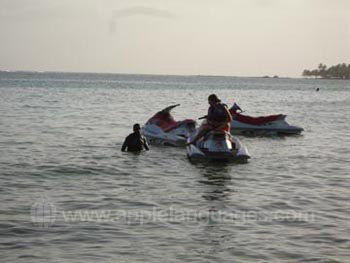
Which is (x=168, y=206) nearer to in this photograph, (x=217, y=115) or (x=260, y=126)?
(x=217, y=115)

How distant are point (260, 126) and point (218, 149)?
11612mm

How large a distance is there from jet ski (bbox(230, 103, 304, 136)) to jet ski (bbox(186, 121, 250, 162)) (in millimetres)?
10461

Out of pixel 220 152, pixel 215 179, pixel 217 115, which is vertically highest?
pixel 217 115

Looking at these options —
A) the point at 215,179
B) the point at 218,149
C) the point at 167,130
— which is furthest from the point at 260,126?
the point at 215,179

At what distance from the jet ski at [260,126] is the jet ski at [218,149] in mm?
10461

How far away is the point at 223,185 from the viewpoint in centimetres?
1540

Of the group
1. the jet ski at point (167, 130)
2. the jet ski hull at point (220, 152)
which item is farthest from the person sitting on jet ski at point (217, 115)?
the jet ski at point (167, 130)

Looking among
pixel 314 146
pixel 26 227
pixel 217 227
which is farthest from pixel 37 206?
pixel 314 146

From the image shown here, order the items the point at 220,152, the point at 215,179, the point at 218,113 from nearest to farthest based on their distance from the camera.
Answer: the point at 215,179
the point at 220,152
the point at 218,113

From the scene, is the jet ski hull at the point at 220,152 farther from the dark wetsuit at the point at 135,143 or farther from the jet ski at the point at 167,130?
the jet ski at the point at 167,130

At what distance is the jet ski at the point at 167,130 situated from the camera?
2336cm

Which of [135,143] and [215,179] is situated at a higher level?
[135,143]

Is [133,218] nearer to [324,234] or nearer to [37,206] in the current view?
[37,206]

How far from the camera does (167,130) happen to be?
24.1 m
